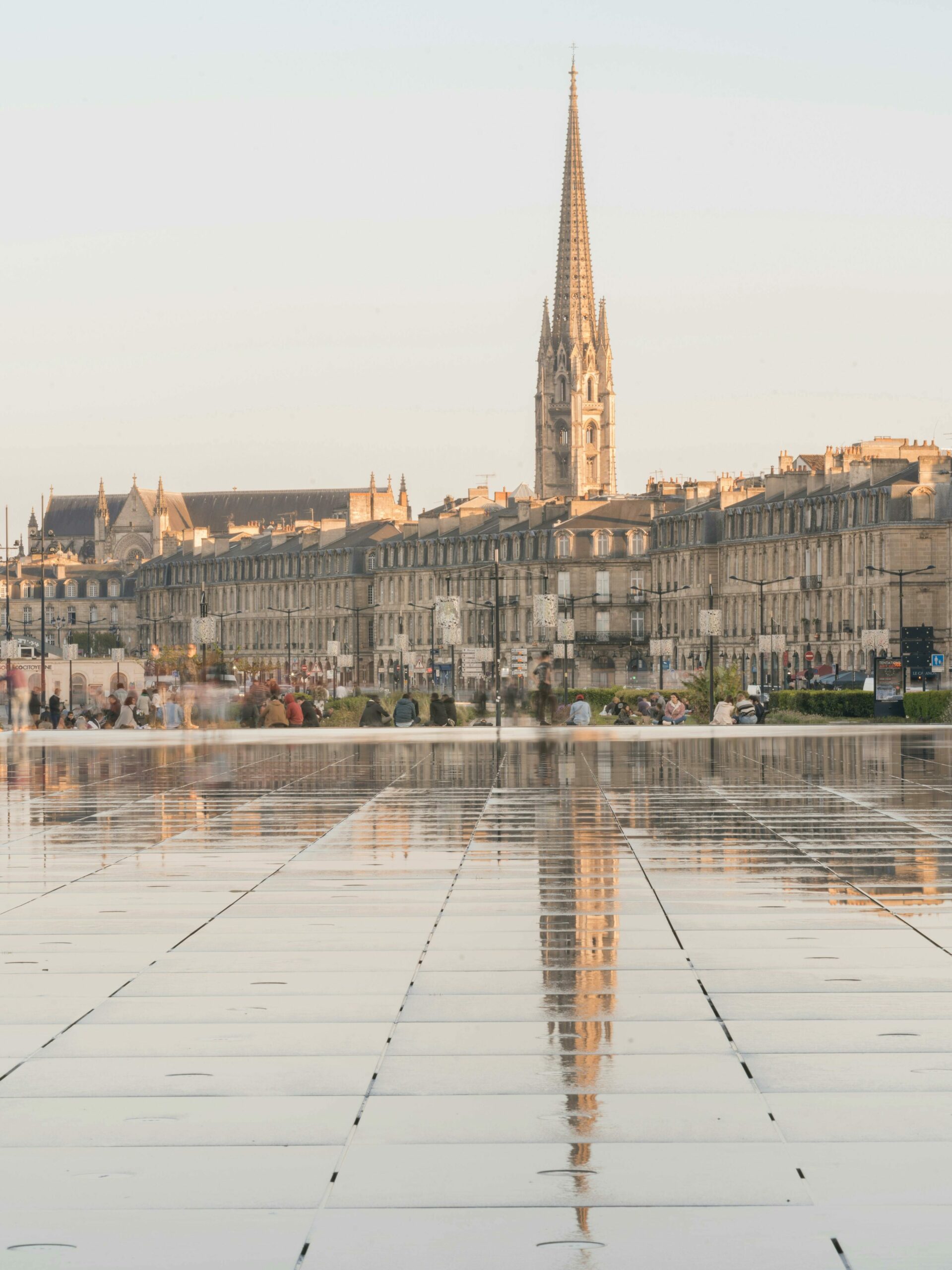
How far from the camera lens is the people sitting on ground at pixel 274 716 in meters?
47.0

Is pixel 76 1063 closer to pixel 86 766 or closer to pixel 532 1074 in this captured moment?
pixel 532 1074

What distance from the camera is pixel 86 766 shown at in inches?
1207

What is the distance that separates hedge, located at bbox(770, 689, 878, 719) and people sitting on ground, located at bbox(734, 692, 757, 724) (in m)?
4.20

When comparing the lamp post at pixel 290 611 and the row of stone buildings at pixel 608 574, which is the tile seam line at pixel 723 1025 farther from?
the lamp post at pixel 290 611

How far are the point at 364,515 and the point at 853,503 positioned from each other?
266 ft

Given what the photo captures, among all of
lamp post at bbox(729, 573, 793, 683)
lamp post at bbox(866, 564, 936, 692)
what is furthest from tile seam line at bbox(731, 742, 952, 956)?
lamp post at bbox(729, 573, 793, 683)

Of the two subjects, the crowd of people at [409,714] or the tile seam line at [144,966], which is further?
the crowd of people at [409,714]

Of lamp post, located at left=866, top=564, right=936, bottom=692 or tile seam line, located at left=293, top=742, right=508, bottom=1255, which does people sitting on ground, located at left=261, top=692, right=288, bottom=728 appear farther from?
lamp post, located at left=866, top=564, right=936, bottom=692

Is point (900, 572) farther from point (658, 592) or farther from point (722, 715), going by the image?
point (722, 715)

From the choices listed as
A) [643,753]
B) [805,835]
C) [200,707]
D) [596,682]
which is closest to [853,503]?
[596,682]

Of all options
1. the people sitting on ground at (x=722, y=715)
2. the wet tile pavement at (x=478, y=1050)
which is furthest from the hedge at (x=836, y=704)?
the wet tile pavement at (x=478, y=1050)

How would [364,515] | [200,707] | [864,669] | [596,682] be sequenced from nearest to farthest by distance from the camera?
[200,707]
[864,669]
[596,682]
[364,515]

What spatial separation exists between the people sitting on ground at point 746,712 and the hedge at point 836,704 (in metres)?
4.20

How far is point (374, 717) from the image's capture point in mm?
50562
